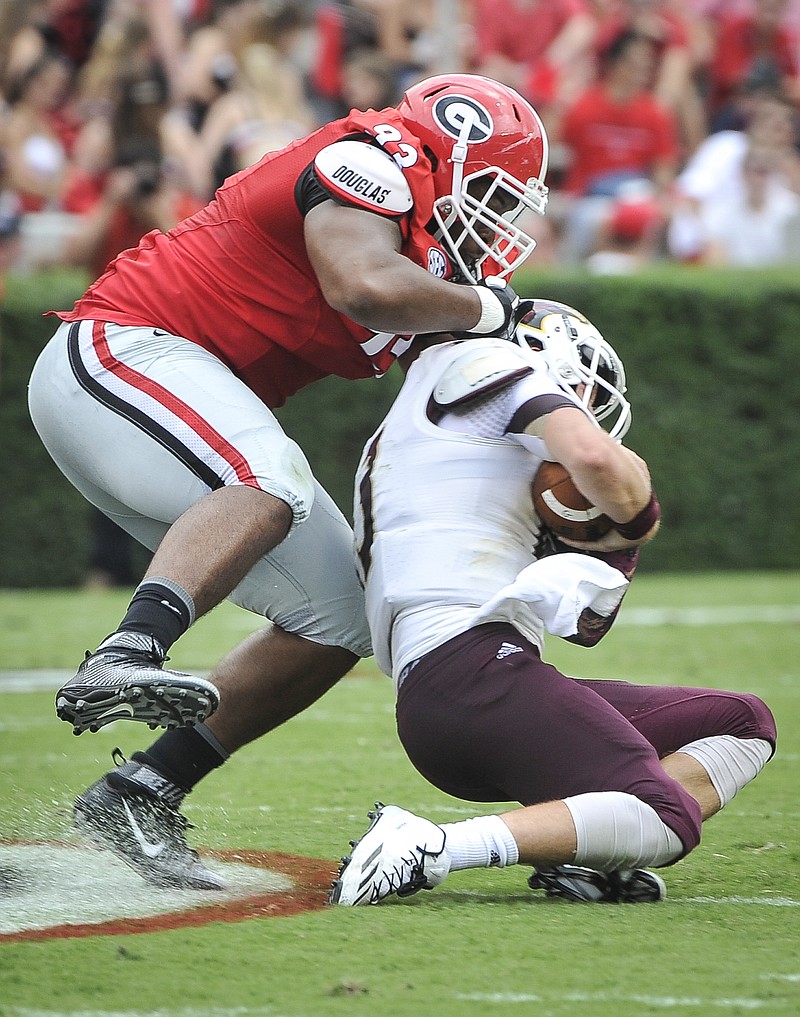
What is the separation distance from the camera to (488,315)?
3570 millimetres

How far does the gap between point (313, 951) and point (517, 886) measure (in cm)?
80

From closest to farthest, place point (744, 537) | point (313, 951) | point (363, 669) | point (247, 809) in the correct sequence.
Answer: point (313, 951) → point (247, 809) → point (363, 669) → point (744, 537)

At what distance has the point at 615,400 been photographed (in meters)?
3.65

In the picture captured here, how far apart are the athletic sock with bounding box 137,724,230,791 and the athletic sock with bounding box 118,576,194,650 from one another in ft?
1.53

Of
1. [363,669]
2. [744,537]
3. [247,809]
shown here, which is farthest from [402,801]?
[744,537]

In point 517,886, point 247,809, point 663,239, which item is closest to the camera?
point 517,886

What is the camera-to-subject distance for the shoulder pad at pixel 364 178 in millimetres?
3555

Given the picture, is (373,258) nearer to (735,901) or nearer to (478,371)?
(478,371)

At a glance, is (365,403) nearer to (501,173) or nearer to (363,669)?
(363,669)

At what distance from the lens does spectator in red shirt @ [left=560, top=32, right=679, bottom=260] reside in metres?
11.2

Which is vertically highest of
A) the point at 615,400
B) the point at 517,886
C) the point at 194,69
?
the point at 194,69

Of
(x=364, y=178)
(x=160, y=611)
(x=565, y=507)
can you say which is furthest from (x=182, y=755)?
(x=364, y=178)

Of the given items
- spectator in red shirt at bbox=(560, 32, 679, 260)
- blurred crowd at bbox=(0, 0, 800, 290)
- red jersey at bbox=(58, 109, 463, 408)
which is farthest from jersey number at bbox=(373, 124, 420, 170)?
spectator in red shirt at bbox=(560, 32, 679, 260)

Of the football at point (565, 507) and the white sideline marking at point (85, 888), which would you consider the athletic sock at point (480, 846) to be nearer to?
the white sideline marking at point (85, 888)
